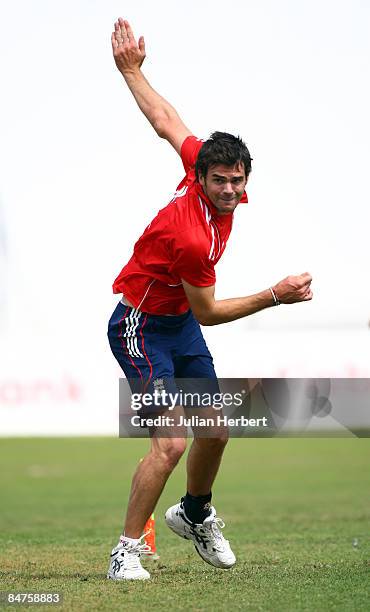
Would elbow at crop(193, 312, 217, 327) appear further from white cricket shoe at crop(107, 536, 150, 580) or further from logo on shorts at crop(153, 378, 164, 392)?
white cricket shoe at crop(107, 536, 150, 580)

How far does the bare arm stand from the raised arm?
46.6 inches

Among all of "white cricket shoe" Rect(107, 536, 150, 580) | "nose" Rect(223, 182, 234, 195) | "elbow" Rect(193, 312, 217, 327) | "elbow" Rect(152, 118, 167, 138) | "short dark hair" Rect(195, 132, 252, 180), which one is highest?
"elbow" Rect(152, 118, 167, 138)

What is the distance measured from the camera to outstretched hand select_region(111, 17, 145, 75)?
7.17 metres

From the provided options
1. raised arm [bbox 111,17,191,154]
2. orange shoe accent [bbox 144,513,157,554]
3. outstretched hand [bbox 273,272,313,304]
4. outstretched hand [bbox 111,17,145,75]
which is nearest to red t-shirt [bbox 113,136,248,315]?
raised arm [bbox 111,17,191,154]

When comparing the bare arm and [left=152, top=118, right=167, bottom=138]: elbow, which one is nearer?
the bare arm

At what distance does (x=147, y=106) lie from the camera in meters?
7.04

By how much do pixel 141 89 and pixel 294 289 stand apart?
6.10ft

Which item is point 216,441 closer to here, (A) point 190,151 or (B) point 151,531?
(B) point 151,531

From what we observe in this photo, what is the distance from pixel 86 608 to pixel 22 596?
0.46m

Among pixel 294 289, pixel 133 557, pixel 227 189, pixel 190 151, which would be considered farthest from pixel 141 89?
pixel 133 557

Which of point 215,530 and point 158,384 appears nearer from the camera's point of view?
point 158,384

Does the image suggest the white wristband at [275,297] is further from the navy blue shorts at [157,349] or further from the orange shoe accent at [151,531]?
the orange shoe accent at [151,531]

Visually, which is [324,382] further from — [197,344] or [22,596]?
[22,596]

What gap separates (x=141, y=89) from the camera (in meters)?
7.10
